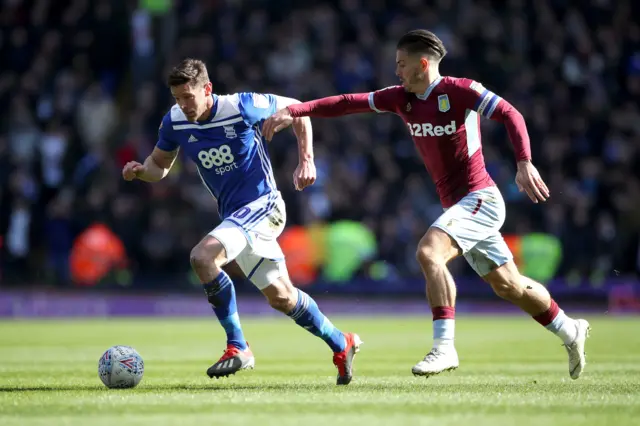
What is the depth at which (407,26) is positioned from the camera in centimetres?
2305

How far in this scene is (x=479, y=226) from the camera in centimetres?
812

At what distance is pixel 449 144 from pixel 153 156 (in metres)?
2.27

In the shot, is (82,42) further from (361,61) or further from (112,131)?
(361,61)

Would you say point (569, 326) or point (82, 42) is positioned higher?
point (82, 42)

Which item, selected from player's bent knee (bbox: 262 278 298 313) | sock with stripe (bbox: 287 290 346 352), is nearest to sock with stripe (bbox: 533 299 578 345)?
sock with stripe (bbox: 287 290 346 352)

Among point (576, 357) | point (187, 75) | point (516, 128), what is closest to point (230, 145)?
point (187, 75)

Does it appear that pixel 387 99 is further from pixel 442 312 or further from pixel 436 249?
pixel 442 312

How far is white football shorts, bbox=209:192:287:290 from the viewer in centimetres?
830

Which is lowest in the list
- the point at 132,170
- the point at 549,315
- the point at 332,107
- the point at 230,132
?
the point at 549,315

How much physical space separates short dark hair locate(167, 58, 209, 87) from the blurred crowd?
36.1ft

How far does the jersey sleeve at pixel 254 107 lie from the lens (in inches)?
337

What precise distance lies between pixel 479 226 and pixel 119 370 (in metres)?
2.68

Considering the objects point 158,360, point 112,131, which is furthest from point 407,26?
point 158,360

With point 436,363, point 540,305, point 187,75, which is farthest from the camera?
point 540,305
